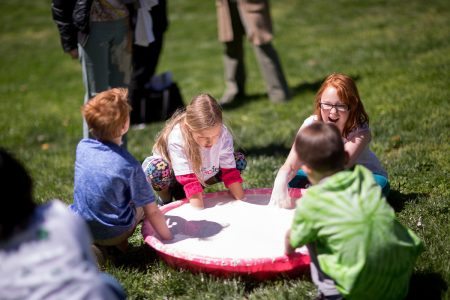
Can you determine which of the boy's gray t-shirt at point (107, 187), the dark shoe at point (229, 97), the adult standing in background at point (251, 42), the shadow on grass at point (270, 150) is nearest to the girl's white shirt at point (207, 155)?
the boy's gray t-shirt at point (107, 187)

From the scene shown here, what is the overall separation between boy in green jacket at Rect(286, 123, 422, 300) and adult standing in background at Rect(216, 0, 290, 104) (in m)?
3.94

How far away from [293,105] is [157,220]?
3449 mm

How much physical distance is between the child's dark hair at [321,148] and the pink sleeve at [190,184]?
1126mm

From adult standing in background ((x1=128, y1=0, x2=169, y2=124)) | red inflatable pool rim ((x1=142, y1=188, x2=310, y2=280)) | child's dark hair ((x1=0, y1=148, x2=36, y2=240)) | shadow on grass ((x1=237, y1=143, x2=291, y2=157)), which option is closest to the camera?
child's dark hair ((x1=0, y1=148, x2=36, y2=240))

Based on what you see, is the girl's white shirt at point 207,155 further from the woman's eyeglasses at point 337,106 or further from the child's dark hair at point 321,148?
the child's dark hair at point 321,148

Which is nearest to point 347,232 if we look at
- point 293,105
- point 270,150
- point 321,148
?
point 321,148

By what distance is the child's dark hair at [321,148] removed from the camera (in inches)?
94.4

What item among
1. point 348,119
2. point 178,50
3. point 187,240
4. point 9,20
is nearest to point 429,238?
point 348,119

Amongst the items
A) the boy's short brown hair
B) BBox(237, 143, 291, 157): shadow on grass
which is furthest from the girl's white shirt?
BBox(237, 143, 291, 157): shadow on grass

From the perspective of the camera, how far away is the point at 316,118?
11.3 ft

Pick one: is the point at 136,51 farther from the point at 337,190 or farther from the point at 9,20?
the point at 9,20

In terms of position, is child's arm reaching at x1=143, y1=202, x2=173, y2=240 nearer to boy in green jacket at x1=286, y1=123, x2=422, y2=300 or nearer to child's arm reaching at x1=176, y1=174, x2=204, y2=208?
child's arm reaching at x1=176, y1=174, x2=204, y2=208

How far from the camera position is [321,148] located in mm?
2400

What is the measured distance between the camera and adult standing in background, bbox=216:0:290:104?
6191mm
